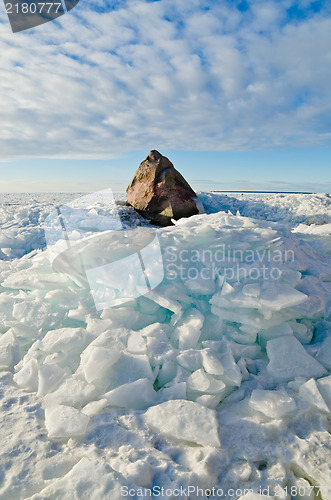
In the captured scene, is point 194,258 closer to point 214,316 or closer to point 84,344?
point 214,316

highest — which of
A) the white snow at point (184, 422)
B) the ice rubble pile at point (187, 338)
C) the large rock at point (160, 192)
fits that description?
the large rock at point (160, 192)

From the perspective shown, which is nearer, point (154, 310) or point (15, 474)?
point (15, 474)

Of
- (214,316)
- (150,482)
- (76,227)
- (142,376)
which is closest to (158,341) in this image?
(142,376)

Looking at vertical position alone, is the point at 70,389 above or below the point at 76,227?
below

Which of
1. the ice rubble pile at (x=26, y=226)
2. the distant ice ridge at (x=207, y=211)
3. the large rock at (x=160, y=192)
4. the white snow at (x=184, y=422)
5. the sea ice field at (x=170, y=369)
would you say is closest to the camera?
the sea ice field at (x=170, y=369)

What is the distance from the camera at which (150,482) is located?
117cm

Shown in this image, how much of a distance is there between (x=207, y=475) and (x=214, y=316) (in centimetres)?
98

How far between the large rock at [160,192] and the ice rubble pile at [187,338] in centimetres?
449

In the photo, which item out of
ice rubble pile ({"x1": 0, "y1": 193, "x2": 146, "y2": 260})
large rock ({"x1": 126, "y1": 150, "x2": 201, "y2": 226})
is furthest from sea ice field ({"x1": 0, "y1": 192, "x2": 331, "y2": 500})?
large rock ({"x1": 126, "y1": 150, "x2": 201, "y2": 226})

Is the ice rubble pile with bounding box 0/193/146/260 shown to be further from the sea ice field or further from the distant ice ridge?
the sea ice field

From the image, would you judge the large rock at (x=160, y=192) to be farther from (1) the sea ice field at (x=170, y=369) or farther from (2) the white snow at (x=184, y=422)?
(2) the white snow at (x=184, y=422)

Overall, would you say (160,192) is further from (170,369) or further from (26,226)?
(170,369)

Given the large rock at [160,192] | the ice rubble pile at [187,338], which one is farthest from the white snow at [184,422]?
the large rock at [160,192]

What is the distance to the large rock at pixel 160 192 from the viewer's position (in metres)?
7.09
